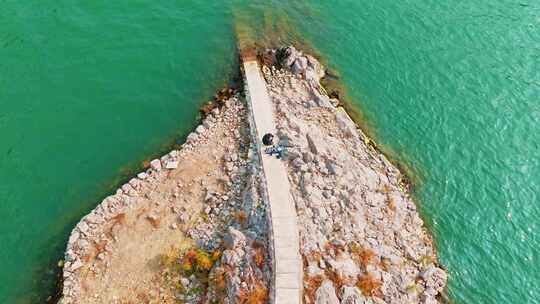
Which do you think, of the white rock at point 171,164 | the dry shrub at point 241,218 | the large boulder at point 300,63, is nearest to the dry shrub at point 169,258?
the dry shrub at point 241,218

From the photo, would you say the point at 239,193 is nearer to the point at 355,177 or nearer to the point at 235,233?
the point at 235,233

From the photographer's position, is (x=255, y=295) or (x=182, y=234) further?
(x=182, y=234)

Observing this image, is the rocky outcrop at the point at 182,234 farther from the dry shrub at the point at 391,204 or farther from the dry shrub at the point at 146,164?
the dry shrub at the point at 391,204

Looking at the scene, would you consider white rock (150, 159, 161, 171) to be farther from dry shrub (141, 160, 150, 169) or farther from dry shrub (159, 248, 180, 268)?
dry shrub (159, 248, 180, 268)

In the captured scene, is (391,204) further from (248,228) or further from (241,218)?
(241,218)

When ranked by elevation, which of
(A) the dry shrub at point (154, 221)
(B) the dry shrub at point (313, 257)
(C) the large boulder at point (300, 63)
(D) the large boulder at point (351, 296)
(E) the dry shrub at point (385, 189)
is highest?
(C) the large boulder at point (300, 63)

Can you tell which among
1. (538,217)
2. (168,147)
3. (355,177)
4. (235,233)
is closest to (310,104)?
(355,177)

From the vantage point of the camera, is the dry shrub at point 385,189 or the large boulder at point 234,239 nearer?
the large boulder at point 234,239

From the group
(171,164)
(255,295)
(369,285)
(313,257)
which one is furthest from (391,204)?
(171,164)
